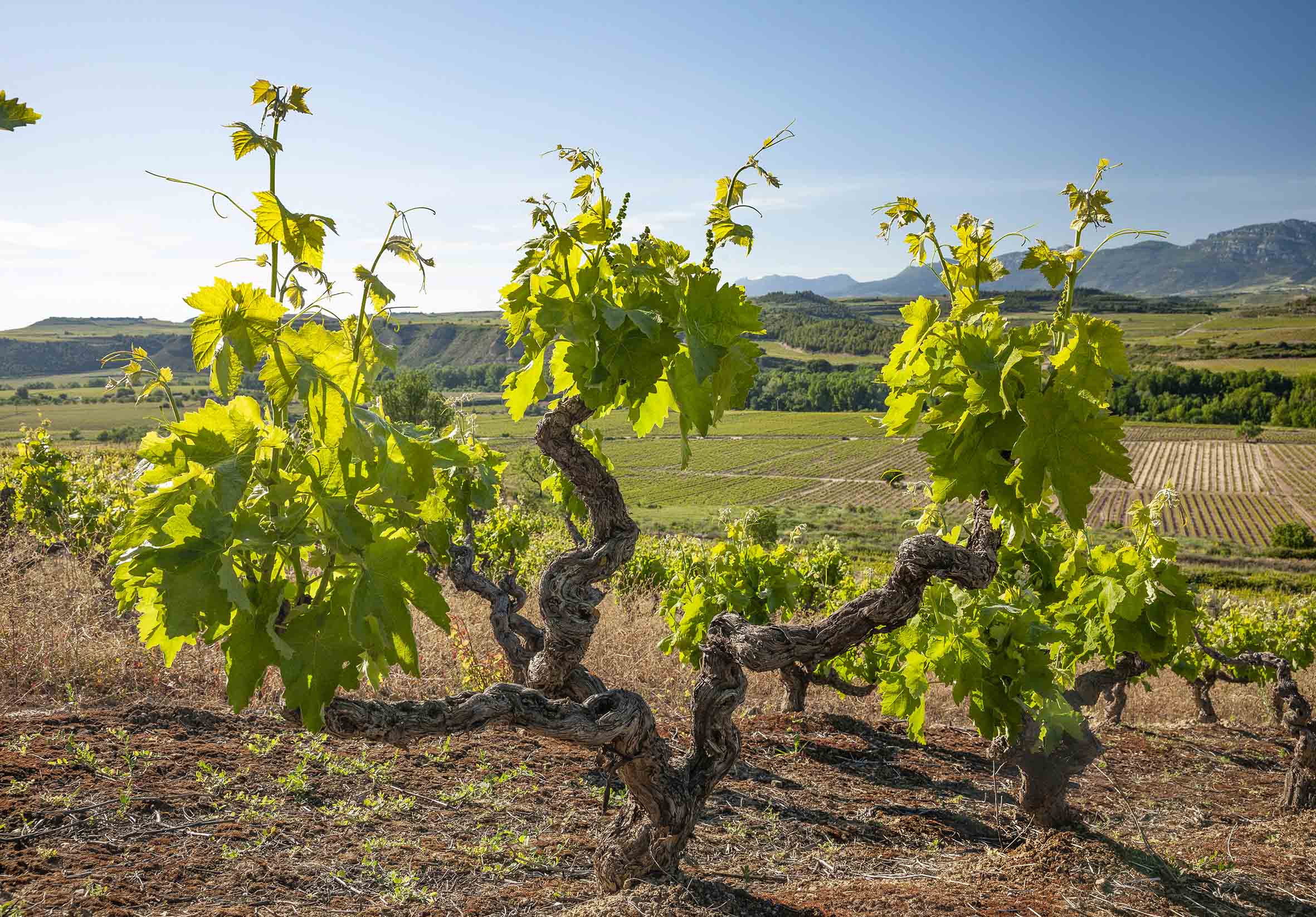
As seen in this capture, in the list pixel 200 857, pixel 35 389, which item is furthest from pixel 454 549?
pixel 35 389

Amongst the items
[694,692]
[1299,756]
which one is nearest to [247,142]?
[694,692]

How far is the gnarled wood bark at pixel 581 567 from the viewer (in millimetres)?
3029

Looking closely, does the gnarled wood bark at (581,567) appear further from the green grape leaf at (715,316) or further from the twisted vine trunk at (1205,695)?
the twisted vine trunk at (1205,695)

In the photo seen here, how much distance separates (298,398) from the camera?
185 centimetres

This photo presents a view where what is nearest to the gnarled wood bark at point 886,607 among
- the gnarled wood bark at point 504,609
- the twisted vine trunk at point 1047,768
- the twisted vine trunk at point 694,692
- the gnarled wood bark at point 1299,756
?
the twisted vine trunk at point 694,692

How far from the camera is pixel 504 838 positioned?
3.66 meters

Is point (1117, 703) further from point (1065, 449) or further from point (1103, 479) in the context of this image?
point (1103, 479)

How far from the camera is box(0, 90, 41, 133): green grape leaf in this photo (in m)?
1.39

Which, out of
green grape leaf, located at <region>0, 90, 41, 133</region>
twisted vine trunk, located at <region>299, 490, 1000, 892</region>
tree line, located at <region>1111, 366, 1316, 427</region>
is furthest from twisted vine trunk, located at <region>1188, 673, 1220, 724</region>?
tree line, located at <region>1111, 366, 1316, 427</region>

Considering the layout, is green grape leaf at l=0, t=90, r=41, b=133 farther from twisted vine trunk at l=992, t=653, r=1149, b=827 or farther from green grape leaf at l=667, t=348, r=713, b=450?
twisted vine trunk at l=992, t=653, r=1149, b=827

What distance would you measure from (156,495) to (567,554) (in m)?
1.58

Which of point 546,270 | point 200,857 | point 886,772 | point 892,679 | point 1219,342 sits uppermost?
point 1219,342

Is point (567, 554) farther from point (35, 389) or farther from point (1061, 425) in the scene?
point (35, 389)

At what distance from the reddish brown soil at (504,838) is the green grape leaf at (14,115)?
2645 millimetres
